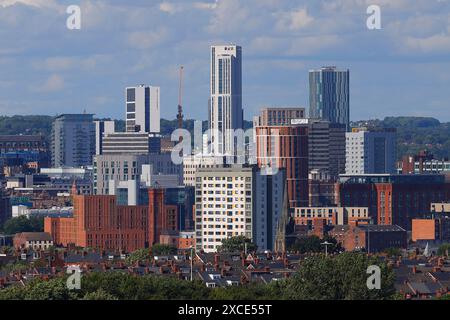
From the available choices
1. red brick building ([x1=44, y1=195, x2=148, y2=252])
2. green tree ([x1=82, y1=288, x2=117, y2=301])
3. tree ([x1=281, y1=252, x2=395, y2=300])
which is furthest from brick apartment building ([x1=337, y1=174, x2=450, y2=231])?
green tree ([x1=82, y1=288, x2=117, y2=301])

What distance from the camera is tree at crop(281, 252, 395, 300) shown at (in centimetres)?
5269

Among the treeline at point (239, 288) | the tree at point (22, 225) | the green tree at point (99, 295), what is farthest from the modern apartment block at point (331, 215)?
the green tree at point (99, 295)

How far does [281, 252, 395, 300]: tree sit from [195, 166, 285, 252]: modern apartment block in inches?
2579

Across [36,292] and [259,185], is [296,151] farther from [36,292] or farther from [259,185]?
[36,292]

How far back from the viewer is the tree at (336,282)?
52.7 m

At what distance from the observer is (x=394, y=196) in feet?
538

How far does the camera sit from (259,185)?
12938 centimetres

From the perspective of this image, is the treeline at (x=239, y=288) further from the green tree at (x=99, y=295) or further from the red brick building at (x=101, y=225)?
the red brick building at (x=101, y=225)

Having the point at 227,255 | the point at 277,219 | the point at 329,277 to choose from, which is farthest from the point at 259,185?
the point at 329,277

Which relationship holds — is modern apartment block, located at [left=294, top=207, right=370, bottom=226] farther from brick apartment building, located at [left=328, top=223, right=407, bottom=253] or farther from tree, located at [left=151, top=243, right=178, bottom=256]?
tree, located at [left=151, top=243, right=178, bottom=256]

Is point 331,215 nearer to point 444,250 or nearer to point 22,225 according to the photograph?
point 22,225

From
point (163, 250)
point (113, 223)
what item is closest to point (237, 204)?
point (163, 250)

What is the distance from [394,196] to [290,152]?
1415cm

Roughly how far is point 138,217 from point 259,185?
76.1ft
